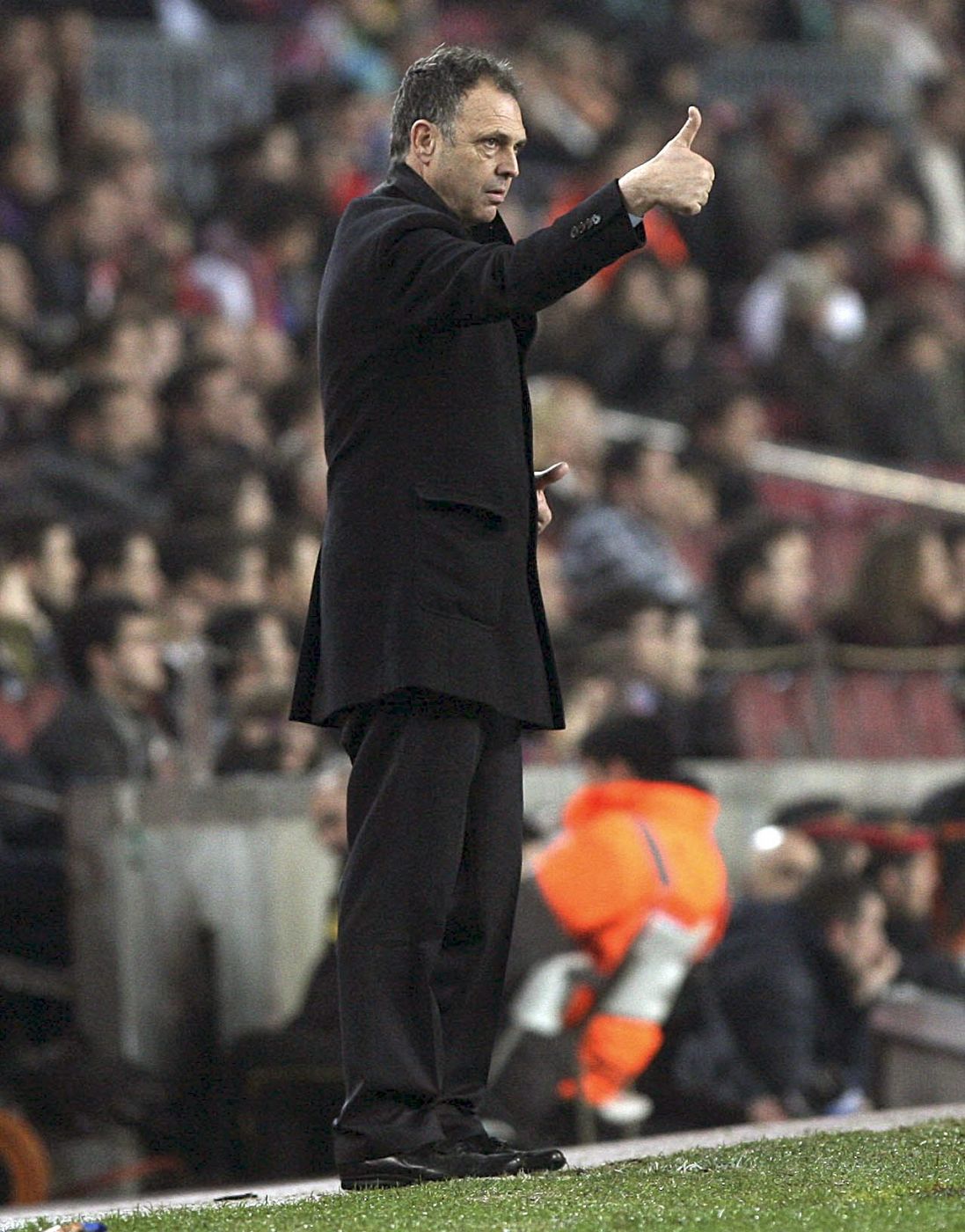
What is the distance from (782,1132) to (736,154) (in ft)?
40.7

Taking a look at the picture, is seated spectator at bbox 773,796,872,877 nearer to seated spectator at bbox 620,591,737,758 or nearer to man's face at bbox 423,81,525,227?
seated spectator at bbox 620,591,737,758

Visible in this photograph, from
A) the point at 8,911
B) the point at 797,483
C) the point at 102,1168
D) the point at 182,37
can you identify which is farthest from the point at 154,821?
the point at 182,37

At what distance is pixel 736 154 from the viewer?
1702 centimetres

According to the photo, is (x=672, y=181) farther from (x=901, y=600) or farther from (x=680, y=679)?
(x=901, y=600)

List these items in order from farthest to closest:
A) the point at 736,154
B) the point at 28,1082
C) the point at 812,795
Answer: the point at 736,154 < the point at 812,795 < the point at 28,1082

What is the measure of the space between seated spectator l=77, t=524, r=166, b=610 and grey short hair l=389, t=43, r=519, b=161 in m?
4.98

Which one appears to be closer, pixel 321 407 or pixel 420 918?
pixel 420 918

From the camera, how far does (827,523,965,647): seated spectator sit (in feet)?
38.3

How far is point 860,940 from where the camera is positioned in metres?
8.98

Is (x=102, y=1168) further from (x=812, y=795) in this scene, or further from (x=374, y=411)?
(x=374, y=411)

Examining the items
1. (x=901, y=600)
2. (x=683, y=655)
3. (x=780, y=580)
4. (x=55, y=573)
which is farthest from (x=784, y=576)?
(x=55, y=573)

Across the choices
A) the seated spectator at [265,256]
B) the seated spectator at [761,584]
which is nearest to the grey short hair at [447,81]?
the seated spectator at [761,584]

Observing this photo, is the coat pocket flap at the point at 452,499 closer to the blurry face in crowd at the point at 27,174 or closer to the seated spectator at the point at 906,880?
the seated spectator at the point at 906,880

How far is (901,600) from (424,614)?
24.3 feet
